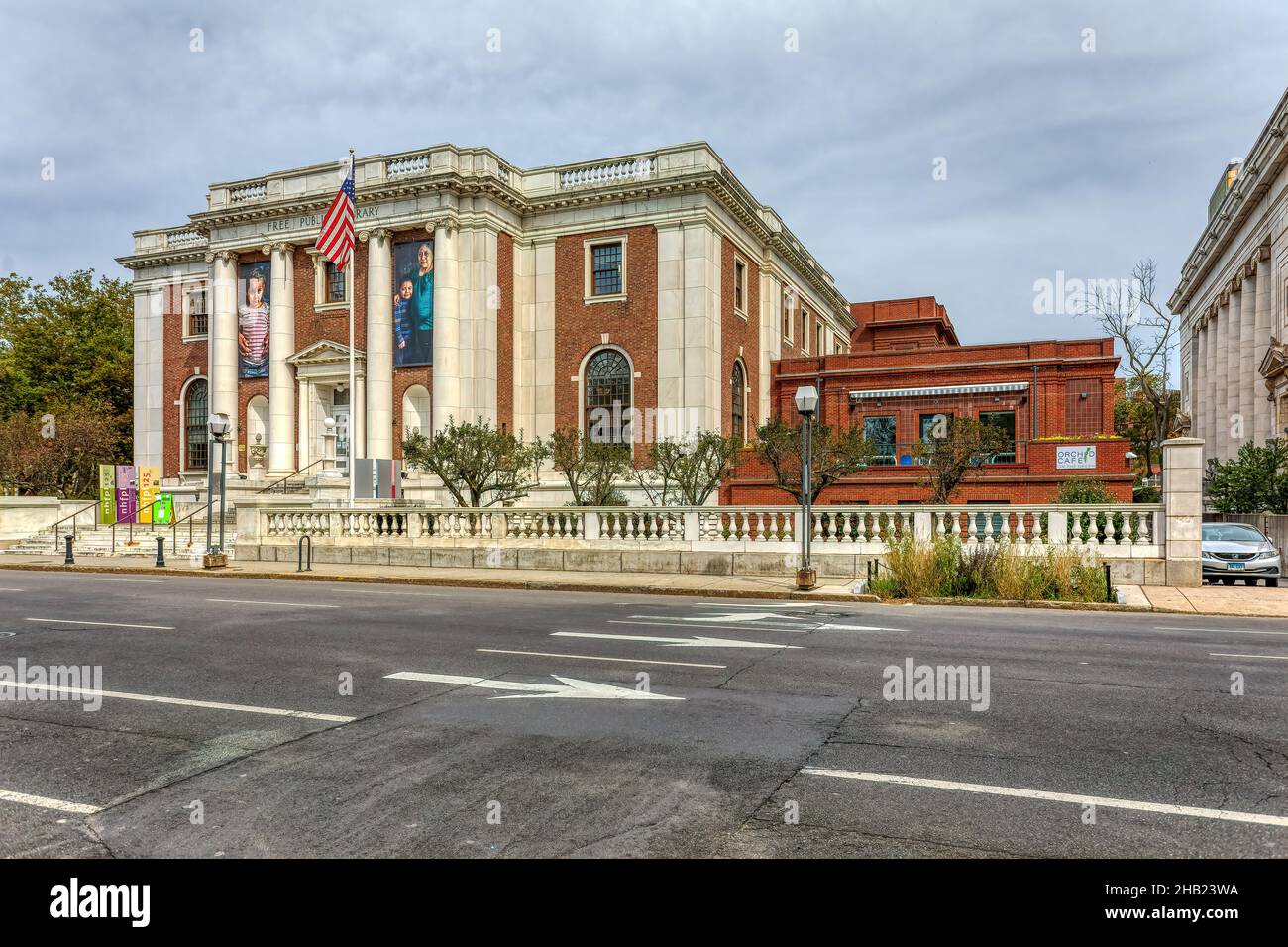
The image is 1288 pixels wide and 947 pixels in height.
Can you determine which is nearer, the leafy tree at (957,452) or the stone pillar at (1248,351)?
the leafy tree at (957,452)

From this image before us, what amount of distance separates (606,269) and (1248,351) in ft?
131

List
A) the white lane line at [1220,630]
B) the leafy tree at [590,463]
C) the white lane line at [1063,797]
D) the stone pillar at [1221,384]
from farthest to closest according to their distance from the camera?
the stone pillar at [1221,384], the leafy tree at [590,463], the white lane line at [1220,630], the white lane line at [1063,797]

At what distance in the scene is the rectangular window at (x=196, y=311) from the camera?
4481 centimetres

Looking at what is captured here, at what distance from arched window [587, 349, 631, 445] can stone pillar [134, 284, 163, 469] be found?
74.5 feet

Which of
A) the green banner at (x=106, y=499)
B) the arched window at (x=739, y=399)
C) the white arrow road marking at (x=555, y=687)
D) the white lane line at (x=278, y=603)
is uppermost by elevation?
the arched window at (x=739, y=399)

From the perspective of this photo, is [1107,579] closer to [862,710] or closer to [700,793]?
[862,710]

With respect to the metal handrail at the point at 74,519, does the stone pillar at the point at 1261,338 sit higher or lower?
higher

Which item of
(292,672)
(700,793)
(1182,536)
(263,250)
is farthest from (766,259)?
(700,793)

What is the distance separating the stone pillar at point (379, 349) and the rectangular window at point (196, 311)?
41.2ft

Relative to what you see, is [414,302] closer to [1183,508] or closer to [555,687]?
[1183,508]

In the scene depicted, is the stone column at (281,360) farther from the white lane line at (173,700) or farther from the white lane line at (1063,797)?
the white lane line at (1063,797)

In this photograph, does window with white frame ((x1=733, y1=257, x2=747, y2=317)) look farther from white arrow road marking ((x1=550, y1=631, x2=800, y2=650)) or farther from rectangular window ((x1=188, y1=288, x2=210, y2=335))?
white arrow road marking ((x1=550, y1=631, x2=800, y2=650))

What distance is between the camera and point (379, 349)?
1469 inches

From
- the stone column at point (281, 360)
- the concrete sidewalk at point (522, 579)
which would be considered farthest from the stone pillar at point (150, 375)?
the concrete sidewalk at point (522, 579)
